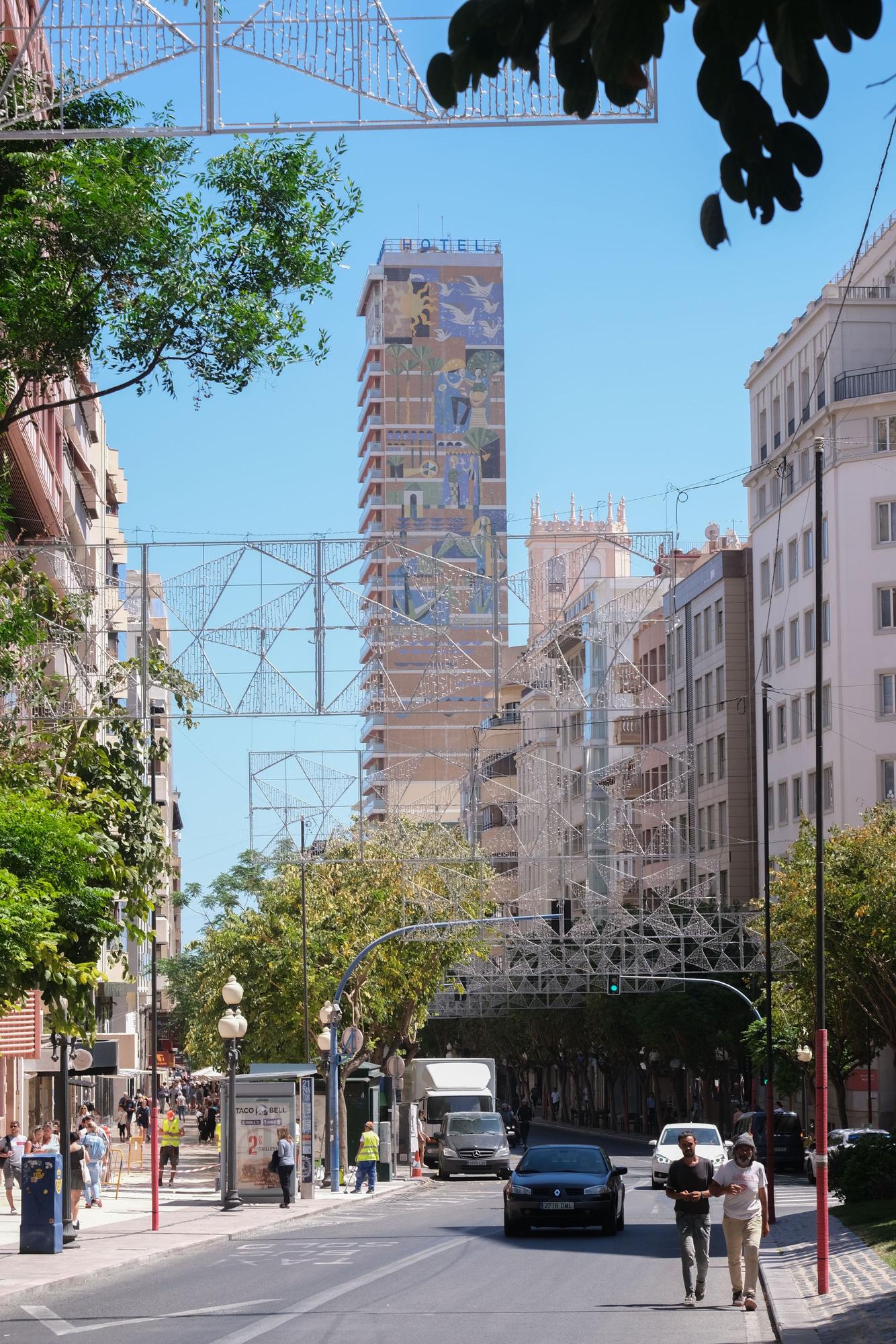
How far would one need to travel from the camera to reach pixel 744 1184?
19.3m

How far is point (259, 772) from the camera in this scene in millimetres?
49781

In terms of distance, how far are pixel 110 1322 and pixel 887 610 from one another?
58689mm

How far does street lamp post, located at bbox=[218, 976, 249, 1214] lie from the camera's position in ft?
123

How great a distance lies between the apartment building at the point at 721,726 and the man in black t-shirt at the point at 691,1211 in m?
60.7

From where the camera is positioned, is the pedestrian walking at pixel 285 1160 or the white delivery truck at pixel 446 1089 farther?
the white delivery truck at pixel 446 1089

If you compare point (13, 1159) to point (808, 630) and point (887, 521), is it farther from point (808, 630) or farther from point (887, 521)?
point (887, 521)

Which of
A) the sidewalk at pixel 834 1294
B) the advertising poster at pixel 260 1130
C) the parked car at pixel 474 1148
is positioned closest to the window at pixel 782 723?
the parked car at pixel 474 1148

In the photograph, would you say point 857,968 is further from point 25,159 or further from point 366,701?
point 25,159

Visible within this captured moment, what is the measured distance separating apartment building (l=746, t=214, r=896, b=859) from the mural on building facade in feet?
197

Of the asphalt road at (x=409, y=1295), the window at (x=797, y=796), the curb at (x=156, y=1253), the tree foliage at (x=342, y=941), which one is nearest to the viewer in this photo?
A: the asphalt road at (x=409, y=1295)

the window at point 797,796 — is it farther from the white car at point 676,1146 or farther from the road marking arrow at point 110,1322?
the road marking arrow at point 110,1322

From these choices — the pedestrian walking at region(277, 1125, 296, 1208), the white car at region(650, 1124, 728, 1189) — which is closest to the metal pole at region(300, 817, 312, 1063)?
the white car at region(650, 1124, 728, 1189)

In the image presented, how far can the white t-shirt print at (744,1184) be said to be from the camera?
19328 millimetres

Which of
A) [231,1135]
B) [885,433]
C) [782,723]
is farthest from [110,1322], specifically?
[782,723]
